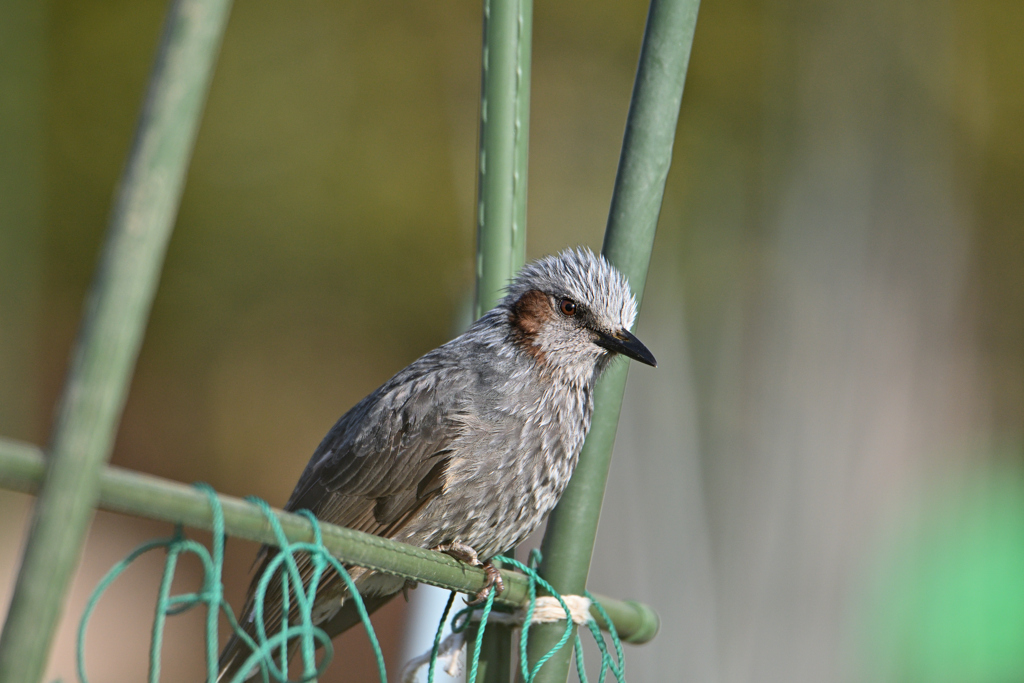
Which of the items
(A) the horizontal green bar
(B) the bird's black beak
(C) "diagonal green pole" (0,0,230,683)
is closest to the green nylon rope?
(A) the horizontal green bar

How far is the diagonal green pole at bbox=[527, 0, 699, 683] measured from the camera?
1.93 metres

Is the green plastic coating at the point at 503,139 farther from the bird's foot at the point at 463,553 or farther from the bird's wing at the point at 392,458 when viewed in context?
the bird's foot at the point at 463,553

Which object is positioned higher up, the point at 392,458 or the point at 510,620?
the point at 392,458

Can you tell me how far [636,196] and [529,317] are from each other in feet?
2.27

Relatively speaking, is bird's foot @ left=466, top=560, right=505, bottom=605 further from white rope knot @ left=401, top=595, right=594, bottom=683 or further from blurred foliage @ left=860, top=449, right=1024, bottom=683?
blurred foliage @ left=860, top=449, right=1024, bottom=683

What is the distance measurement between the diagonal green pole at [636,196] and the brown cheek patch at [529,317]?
0.56 meters

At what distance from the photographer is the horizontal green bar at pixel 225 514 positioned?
0.87m

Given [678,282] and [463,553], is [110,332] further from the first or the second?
[678,282]

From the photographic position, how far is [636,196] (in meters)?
1.95

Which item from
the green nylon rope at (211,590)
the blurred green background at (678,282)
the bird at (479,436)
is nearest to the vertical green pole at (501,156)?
the bird at (479,436)

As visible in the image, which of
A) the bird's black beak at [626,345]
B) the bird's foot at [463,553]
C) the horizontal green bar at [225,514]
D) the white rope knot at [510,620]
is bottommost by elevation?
the white rope knot at [510,620]

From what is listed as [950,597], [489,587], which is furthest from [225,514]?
[950,597]

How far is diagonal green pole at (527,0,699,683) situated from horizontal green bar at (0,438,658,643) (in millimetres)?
317

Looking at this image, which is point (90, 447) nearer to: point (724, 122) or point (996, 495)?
point (724, 122)
